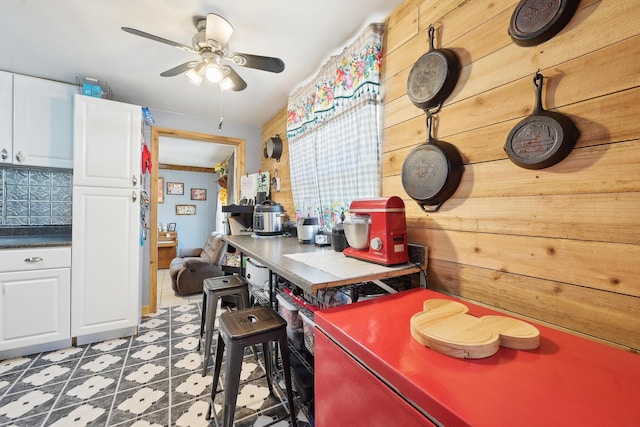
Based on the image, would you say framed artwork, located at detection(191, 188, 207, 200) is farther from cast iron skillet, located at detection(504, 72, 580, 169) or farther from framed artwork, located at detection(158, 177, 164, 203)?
cast iron skillet, located at detection(504, 72, 580, 169)

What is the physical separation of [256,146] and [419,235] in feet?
9.76

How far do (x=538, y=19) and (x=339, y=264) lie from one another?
119cm

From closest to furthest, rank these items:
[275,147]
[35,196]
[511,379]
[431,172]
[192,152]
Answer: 1. [511,379]
2. [431,172]
3. [35,196]
4. [275,147]
5. [192,152]

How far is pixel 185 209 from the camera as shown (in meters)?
6.71

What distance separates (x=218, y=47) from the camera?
1.72m

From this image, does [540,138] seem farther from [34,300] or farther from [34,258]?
[34,300]

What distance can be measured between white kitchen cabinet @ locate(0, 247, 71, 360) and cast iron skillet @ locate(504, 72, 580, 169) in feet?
10.6

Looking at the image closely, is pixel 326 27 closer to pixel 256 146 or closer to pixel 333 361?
pixel 333 361

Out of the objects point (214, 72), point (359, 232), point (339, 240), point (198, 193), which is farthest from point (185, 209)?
point (359, 232)

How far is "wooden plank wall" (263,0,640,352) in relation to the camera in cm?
77

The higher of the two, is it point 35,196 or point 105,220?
point 35,196

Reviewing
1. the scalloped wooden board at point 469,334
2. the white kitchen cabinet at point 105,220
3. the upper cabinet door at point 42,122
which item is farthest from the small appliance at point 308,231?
the upper cabinet door at point 42,122

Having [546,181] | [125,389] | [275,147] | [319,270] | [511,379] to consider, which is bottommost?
[125,389]

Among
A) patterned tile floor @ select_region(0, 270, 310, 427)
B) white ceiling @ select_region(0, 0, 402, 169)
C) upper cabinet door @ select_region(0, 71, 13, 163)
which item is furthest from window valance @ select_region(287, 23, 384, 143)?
upper cabinet door @ select_region(0, 71, 13, 163)
